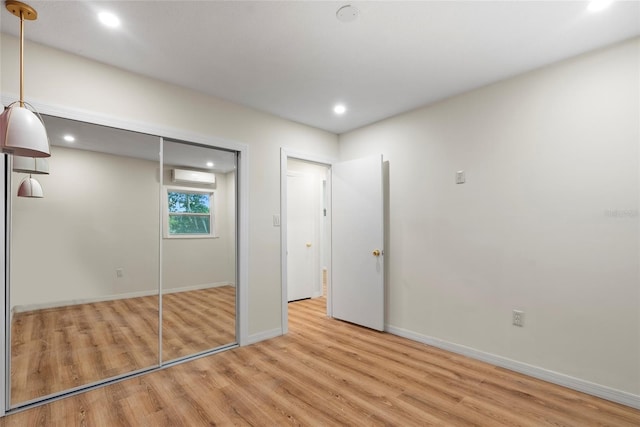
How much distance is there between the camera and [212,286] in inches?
126

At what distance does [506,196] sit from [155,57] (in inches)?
125

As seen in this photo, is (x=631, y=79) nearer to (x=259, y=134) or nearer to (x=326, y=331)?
(x=259, y=134)

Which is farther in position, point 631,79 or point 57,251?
point 57,251

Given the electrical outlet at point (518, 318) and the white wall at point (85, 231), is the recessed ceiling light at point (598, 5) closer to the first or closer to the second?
the electrical outlet at point (518, 318)

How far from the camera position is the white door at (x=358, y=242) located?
3.66 metres

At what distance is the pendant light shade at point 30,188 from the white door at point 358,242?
2.97m

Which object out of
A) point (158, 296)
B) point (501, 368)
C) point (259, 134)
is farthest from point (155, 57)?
point (501, 368)

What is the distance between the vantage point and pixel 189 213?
3006 mm

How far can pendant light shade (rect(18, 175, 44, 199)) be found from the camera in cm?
218

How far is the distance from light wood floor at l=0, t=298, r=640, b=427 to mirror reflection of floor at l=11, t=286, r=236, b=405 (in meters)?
0.20

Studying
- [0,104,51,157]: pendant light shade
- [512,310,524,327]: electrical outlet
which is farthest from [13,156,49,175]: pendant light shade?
[512,310,524,327]: electrical outlet

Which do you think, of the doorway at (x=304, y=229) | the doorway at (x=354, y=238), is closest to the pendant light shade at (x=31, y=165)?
the doorway at (x=354, y=238)

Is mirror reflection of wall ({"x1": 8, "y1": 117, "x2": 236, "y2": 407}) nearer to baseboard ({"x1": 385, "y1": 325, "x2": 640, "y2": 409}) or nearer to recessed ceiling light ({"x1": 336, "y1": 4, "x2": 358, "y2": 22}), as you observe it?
recessed ceiling light ({"x1": 336, "y1": 4, "x2": 358, "y2": 22})

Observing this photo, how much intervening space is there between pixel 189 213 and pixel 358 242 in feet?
6.56
